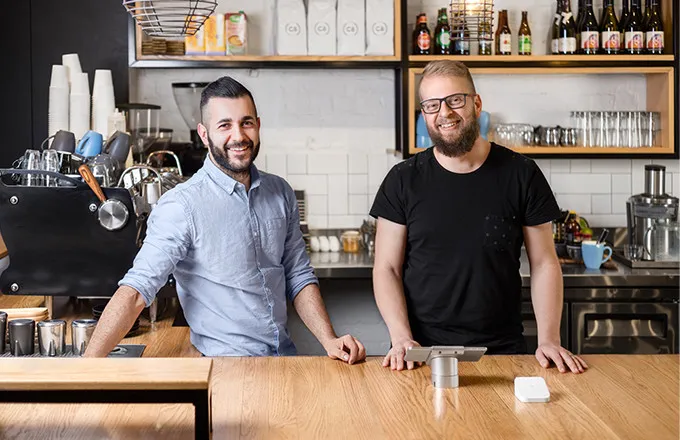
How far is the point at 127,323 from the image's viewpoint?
8.56 ft

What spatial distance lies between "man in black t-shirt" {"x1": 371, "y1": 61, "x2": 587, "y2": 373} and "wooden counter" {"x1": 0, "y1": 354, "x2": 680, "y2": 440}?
47cm

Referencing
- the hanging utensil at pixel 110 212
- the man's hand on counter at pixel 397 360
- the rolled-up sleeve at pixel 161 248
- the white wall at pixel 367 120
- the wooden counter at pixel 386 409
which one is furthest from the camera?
the white wall at pixel 367 120

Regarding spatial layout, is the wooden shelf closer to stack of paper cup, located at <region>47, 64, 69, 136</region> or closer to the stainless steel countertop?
the stainless steel countertop

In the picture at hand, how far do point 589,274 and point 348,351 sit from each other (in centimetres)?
228

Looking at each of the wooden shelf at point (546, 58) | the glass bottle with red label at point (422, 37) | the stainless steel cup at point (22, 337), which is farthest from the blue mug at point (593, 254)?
the stainless steel cup at point (22, 337)

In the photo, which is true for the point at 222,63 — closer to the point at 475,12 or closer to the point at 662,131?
the point at 475,12

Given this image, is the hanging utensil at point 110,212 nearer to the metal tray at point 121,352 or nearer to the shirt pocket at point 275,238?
the metal tray at point 121,352

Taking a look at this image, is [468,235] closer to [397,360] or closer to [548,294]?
[548,294]

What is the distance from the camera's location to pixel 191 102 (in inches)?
194

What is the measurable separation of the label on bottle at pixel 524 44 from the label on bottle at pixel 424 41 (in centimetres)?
52

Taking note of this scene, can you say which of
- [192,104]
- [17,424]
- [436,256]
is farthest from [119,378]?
[192,104]

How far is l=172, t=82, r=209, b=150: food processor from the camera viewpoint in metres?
4.88

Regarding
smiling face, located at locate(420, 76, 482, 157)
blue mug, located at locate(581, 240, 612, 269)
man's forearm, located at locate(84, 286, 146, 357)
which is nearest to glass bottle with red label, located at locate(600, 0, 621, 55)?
blue mug, located at locate(581, 240, 612, 269)

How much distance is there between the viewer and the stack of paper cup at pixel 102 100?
4.68m
